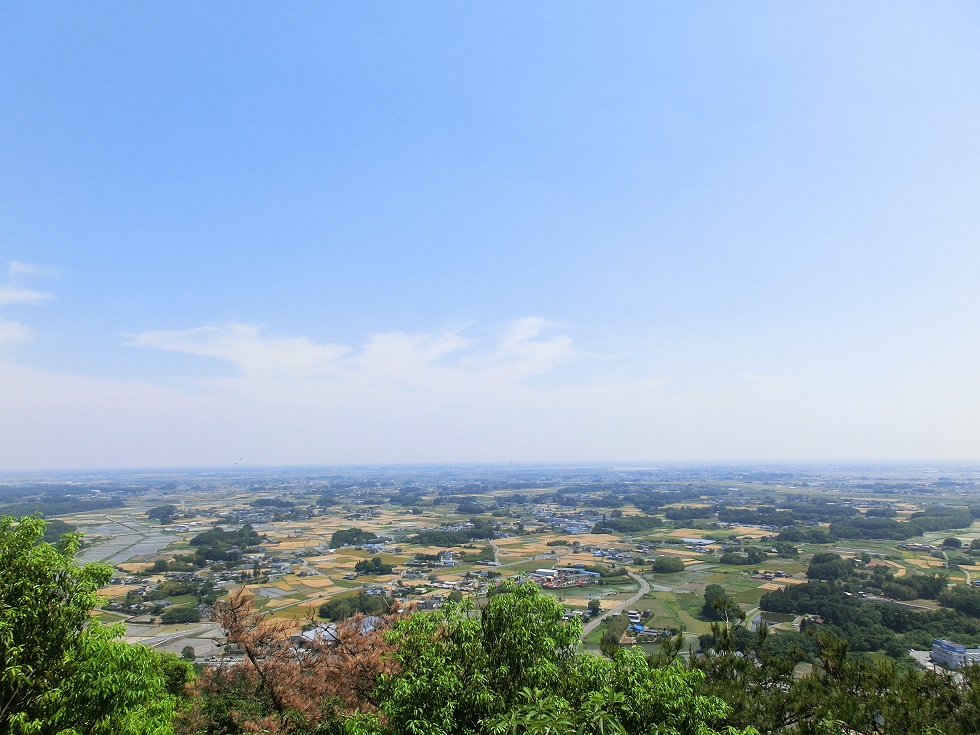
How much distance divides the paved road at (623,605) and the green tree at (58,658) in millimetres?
30943

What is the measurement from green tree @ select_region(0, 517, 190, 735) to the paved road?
30943mm

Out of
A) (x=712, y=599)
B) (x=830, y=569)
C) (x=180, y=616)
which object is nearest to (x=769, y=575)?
(x=830, y=569)

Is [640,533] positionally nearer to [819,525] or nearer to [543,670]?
[819,525]

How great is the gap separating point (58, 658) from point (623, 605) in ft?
133

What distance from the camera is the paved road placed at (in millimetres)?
35331

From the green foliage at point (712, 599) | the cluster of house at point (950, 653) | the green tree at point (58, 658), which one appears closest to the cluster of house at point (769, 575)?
the green foliage at point (712, 599)

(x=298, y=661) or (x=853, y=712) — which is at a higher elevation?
(x=853, y=712)

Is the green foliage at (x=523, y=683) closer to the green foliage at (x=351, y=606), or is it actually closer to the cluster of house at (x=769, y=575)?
the green foliage at (x=351, y=606)

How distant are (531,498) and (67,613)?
130612 mm

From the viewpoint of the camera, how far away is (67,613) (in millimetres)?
8352

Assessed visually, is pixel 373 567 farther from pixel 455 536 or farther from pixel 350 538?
pixel 455 536

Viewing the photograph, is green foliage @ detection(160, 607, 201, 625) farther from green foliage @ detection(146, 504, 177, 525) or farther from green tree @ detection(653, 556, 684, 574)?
green foliage @ detection(146, 504, 177, 525)

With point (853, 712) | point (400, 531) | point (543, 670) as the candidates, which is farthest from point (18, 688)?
point (400, 531)

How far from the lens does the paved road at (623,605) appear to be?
1391 inches
